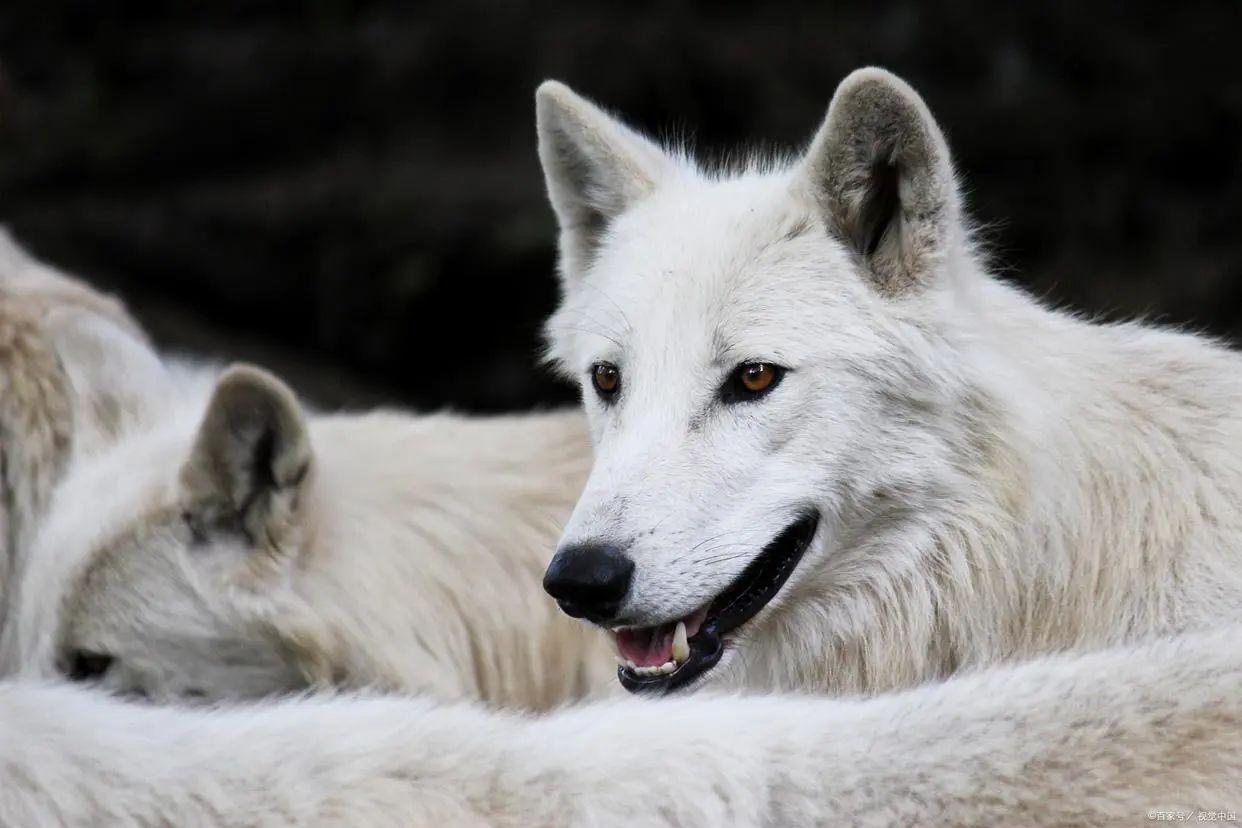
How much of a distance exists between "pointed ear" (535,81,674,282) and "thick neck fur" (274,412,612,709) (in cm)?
74

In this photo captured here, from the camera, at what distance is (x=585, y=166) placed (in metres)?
4.33

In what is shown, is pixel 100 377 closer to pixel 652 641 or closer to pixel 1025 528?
pixel 652 641

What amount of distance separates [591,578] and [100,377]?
248 centimetres

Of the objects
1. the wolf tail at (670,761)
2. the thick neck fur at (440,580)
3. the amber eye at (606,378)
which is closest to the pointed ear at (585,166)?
the amber eye at (606,378)

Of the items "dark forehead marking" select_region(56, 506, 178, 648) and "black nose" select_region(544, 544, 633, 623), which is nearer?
"black nose" select_region(544, 544, 633, 623)

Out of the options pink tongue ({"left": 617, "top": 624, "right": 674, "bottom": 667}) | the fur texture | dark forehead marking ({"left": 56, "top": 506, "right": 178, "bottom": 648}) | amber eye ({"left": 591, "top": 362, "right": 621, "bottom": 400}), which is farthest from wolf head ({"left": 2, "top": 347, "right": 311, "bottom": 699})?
pink tongue ({"left": 617, "top": 624, "right": 674, "bottom": 667})

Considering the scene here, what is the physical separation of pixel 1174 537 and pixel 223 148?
30.9 ft

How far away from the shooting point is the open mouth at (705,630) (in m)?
3.52

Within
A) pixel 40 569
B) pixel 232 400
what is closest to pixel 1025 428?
pixel 232 400

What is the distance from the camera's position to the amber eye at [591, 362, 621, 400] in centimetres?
388

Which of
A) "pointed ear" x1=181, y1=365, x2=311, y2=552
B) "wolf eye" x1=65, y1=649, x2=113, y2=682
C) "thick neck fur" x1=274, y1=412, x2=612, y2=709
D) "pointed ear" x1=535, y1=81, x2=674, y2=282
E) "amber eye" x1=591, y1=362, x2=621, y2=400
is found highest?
"pointed ear" x1=535, y1=81, x2=674, y2=282

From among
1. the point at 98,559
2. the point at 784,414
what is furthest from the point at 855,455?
the point at 98,559

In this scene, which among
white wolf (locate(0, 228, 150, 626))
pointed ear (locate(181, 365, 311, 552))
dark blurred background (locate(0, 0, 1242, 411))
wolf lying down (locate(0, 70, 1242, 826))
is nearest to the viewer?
wolf lying down (locate(0, 70, 1242, 826))

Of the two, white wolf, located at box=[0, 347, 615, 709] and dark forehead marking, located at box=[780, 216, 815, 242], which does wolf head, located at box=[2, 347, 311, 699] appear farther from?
dark forehead marking, located at box=[780, 216, 815, 242]
